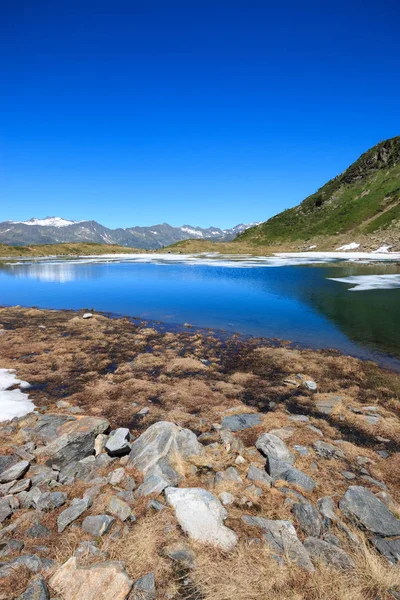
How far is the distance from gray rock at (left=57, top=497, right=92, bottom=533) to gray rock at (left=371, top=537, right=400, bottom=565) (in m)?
6.05

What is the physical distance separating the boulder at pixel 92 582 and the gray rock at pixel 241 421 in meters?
6.14

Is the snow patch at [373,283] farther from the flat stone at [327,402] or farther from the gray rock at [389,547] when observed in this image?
the gray rock at [389,547]

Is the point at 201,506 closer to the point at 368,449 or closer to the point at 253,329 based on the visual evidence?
the point at 368,449

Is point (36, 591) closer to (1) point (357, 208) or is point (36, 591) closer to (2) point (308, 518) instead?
(2) point (308, 518)

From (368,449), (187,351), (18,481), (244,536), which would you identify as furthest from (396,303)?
(18,481)

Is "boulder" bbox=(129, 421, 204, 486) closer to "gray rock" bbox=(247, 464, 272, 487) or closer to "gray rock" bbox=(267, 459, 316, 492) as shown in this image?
"gray rock" bbox=(247, 464, 272, 487)

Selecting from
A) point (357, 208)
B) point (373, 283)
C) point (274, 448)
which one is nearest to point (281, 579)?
point (274, 448)

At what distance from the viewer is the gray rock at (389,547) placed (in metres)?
5.66

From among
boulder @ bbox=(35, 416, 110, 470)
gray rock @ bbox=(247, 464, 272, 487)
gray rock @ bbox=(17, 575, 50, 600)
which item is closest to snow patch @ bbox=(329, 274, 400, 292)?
gray rock @ bbox=(247, 464, 272, 487)

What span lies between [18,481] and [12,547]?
2056 mm

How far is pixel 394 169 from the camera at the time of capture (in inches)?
6634

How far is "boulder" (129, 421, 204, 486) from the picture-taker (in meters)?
7.76

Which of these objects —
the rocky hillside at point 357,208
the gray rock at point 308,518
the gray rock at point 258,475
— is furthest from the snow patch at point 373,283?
the rocky hillside at point 357,208

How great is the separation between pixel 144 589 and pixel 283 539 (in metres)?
2.74
